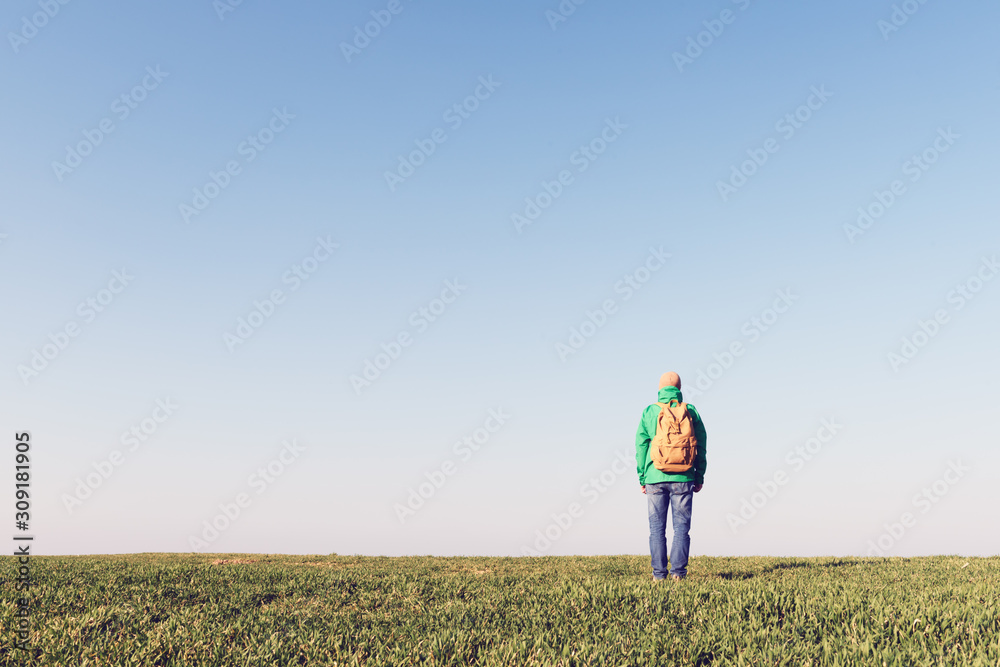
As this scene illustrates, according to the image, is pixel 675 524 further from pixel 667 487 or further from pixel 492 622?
A: pixel 492 622

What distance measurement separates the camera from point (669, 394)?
10.2 m

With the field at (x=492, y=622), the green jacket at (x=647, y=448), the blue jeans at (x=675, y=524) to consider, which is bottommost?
the field at (x=492, y=622)

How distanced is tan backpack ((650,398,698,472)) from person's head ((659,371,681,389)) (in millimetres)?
410

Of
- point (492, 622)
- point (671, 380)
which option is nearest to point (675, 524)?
point (671, 380)

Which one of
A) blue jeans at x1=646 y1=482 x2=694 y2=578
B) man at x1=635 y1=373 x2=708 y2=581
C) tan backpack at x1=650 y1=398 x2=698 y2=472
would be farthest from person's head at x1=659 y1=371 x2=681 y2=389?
blue jeans at x1=646 y1=482 x2=694 y2=578

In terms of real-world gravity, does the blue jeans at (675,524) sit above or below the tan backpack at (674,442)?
below

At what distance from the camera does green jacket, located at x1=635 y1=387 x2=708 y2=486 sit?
9.94 m

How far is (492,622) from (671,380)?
5.09 m

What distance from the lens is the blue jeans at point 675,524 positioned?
32.3ft

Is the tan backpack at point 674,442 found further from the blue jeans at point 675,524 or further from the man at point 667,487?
the blue jeans at point 675,524

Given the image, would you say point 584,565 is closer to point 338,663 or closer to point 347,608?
point 347,608

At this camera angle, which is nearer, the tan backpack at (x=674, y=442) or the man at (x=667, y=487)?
the tan backpack at (x=674, y=442)

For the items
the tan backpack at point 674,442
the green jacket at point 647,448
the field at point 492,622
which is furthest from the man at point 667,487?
the field at point 492,622

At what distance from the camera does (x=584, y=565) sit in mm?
12672
